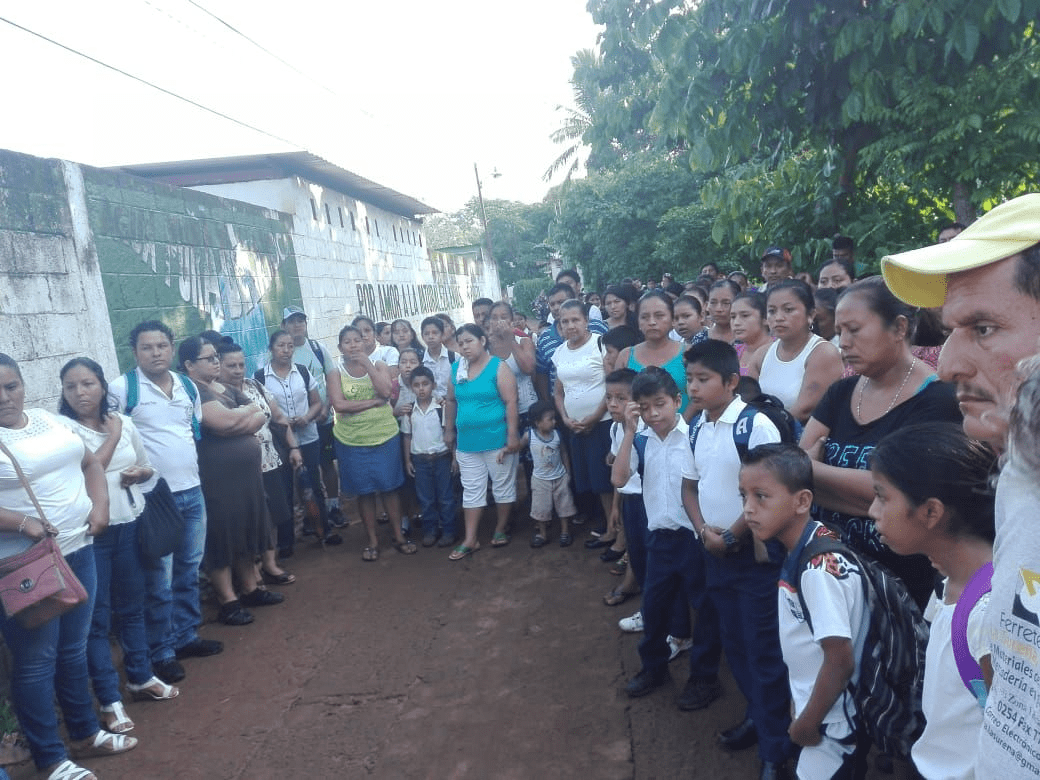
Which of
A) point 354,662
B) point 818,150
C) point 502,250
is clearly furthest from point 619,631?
point 502,250

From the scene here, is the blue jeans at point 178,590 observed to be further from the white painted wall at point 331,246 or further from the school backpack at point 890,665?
the white painted wall at point 331,246

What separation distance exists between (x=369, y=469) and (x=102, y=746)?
2.63 m

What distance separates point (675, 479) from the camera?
328cm

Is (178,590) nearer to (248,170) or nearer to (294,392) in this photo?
(294,392)

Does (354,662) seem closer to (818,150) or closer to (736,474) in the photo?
(736,474)

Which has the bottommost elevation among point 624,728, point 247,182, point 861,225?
point 624,728

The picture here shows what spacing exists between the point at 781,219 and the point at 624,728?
4428mm

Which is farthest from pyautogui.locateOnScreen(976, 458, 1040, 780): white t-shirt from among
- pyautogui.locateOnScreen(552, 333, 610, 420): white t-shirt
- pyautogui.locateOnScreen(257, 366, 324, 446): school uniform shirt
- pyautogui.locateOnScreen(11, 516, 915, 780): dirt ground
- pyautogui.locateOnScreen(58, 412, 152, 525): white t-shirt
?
pyautogui.locateOnScreen(257, 366, 324, 446): school uniform shirt

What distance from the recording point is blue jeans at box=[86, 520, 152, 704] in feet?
11.6

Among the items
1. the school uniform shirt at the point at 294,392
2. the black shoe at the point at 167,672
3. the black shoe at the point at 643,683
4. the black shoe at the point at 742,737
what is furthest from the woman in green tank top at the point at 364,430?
the black shoe at the point at 742,737

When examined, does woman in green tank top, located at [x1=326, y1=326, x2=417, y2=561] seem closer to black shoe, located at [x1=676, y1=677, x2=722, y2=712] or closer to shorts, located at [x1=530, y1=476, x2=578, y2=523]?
shorts, located at [x1=530, y1=476, x2=578, y2=523]

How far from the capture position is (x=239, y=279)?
6910 millimetres

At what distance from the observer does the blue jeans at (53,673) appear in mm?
3051

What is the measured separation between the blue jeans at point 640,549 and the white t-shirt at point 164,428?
2453 millimetres
